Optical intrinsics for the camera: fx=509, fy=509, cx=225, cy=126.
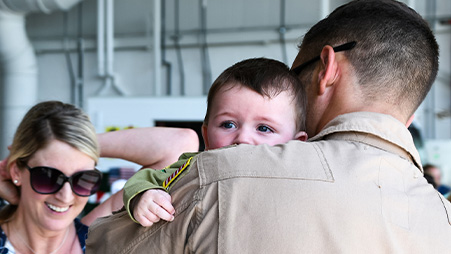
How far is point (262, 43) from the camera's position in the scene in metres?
7.44

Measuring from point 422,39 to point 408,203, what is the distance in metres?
0.52

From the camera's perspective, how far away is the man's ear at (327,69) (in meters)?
1.21

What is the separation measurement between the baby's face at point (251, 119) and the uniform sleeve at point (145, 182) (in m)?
0.15

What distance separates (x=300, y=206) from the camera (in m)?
0.87

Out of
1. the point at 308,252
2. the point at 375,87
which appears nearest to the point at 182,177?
the point at 308,252

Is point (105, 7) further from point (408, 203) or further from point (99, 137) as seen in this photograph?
point (408, 203)

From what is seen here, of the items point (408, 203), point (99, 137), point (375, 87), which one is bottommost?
point (99, 137)

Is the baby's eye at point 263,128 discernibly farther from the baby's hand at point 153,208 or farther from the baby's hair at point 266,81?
the baby's hand at point 153,208

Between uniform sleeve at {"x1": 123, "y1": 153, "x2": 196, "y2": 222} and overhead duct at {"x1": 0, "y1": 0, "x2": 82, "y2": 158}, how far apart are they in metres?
6.26

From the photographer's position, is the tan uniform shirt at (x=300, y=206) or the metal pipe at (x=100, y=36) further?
the metal pipe at (x=100, y=36)

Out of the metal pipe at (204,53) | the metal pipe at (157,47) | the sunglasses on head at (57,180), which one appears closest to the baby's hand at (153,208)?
the sunglasses on head at (57,180)

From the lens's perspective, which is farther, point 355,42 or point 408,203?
point 355,42

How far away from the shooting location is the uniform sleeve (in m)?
1.00

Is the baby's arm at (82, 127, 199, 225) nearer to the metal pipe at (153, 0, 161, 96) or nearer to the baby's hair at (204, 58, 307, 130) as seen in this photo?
the baby's hair at (204, 58, 307, 130)
